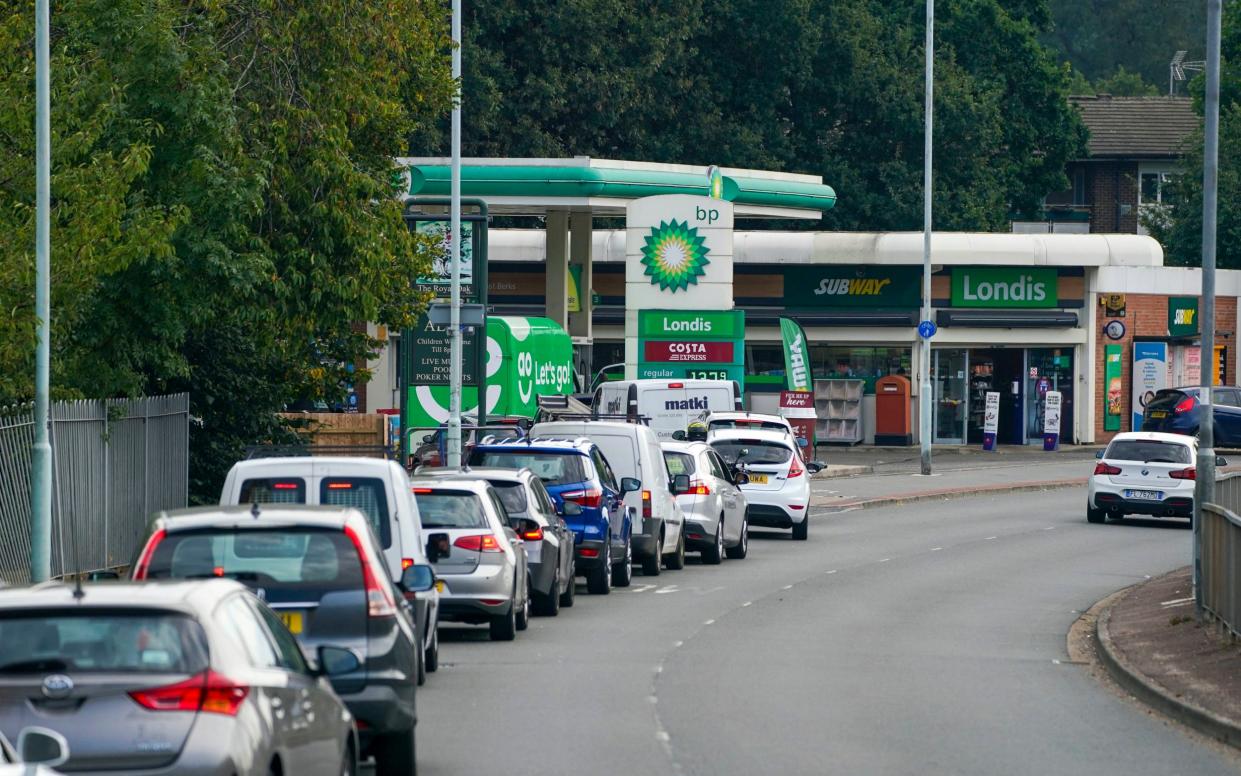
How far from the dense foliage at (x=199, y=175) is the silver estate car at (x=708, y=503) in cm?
462

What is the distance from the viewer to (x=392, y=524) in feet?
44.1

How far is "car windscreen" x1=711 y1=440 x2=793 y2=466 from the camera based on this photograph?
3106cm

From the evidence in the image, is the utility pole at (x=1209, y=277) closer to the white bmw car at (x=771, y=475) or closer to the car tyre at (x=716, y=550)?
the car tyre at (x=716, y=550)

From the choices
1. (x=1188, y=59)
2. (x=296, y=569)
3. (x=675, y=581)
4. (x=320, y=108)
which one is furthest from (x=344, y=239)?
(x=1188, y=59)

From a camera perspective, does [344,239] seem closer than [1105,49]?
Yes

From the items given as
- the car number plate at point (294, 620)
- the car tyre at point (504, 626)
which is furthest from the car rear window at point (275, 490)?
the car tyre at point (504, 626)

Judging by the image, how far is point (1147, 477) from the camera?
112 feet

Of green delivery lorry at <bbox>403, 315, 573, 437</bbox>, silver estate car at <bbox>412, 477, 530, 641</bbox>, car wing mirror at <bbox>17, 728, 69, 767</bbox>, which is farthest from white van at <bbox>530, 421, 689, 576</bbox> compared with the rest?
car wing mirror at <bbox>17, 728, 69, 767</bbox>

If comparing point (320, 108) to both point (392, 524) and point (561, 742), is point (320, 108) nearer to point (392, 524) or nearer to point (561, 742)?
point (392, 524)

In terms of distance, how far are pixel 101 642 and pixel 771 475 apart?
24109mm

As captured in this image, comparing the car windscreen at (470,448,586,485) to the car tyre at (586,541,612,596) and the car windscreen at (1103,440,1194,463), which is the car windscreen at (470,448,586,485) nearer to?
the car tyre at (586,541,612,596)

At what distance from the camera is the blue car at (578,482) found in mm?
21486

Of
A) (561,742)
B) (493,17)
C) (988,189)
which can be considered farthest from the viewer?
(988,189)

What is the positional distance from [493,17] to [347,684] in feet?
166
